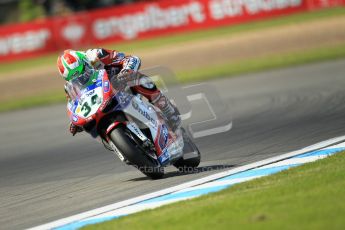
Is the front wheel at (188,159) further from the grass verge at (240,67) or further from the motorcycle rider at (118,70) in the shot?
the grass verge at (240,67)

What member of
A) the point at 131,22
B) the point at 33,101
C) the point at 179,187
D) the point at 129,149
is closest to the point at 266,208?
the point at 179,187

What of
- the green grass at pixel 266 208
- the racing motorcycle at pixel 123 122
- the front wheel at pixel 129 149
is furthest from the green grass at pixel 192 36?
the green grass at pixel 266 208

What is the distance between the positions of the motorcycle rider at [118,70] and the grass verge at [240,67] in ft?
40.6

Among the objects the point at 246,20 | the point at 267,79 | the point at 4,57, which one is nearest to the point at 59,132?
the point at 267,79

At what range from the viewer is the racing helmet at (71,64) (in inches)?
331

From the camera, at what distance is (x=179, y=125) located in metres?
9.27

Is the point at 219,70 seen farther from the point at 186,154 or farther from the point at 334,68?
the point at 186,154

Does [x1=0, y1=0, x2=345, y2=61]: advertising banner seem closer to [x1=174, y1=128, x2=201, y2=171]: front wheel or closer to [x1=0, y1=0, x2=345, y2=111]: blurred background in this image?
[x1=0, y1=0, x2=345, y2=111]: blurred background

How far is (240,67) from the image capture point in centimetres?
2289

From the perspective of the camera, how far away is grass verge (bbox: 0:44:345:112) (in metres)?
21.5

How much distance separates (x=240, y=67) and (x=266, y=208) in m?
16.9

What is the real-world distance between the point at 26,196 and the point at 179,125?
191cm

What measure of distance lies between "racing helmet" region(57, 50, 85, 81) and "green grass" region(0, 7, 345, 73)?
2118 centimetres

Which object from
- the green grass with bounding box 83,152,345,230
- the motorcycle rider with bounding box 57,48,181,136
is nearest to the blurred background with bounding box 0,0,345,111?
the motorcycle rider with bounding box 57,48,181,136
